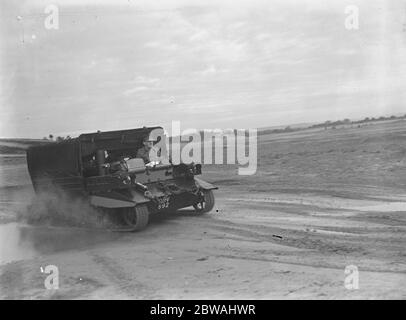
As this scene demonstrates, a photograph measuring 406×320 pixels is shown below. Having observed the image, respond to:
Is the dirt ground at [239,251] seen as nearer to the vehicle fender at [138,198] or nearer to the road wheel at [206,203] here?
the road wheel at [206,203]

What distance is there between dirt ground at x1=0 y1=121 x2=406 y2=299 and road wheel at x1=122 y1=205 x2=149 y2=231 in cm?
18

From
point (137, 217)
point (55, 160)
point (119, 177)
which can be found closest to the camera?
point (137, 217)

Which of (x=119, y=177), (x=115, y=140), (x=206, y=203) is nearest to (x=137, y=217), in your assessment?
(x=119, y=177)

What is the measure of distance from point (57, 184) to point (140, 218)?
7.26ft

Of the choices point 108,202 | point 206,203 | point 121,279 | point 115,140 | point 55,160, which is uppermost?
point 115,140

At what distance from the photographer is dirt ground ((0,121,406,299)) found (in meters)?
5.36

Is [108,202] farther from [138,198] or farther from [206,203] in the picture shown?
[206,203]

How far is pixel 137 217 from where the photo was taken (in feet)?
27.5

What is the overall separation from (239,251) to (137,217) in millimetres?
2215

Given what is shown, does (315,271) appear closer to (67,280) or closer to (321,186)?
(67,280)

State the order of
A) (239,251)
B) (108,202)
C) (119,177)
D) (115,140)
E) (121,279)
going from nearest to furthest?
1. (121,279)
2. (239,251)
3. (119,177)
4. (108,202)
5. (115,140)

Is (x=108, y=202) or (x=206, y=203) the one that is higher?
(x=108, y=202)

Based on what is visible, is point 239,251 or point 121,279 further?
point 239,251

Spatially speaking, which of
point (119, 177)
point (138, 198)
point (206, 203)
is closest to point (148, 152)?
point (206, 203)
